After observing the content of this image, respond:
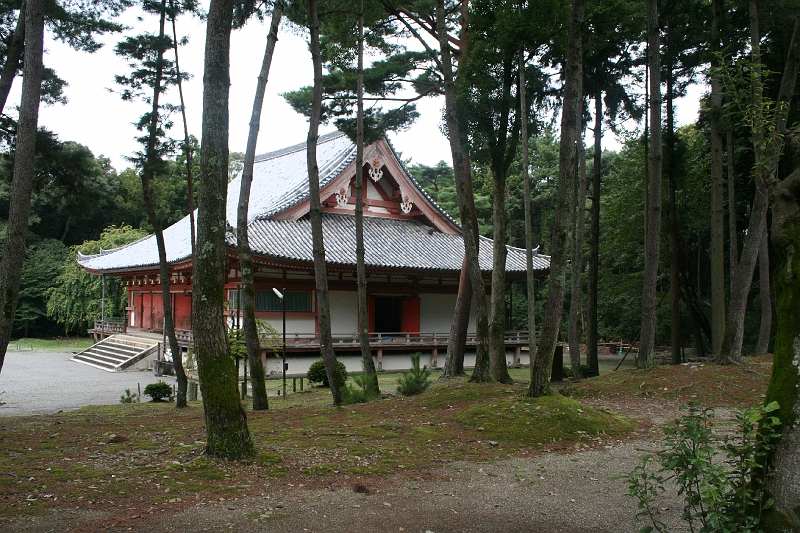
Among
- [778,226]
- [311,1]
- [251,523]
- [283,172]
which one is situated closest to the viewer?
[778,226]

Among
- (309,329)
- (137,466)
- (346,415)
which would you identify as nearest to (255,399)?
(346,415)

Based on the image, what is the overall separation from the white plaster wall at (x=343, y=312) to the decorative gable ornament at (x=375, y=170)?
181 inches

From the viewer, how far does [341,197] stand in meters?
22.9

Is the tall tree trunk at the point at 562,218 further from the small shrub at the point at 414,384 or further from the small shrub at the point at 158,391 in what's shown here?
the small shrub at the point at 158,391

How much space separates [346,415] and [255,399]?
236 centimetres

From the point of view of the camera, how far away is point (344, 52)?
41.4ft

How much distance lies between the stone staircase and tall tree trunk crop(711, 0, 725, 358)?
1837 cm

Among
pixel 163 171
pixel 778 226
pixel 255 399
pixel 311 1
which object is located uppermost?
pixel 311 1

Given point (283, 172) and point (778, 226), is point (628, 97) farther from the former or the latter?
point (283, 172)

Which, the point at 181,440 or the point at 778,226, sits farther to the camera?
the point at 181,440

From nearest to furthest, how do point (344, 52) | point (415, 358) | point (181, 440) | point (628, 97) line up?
point (181, 440) < point (415, 358) < point (344, 52) < point (628, 97)

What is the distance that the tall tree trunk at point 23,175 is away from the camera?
7.45 metres

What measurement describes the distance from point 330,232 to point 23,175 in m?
14.4

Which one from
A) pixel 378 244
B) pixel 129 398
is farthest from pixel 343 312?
pixel 129 398
